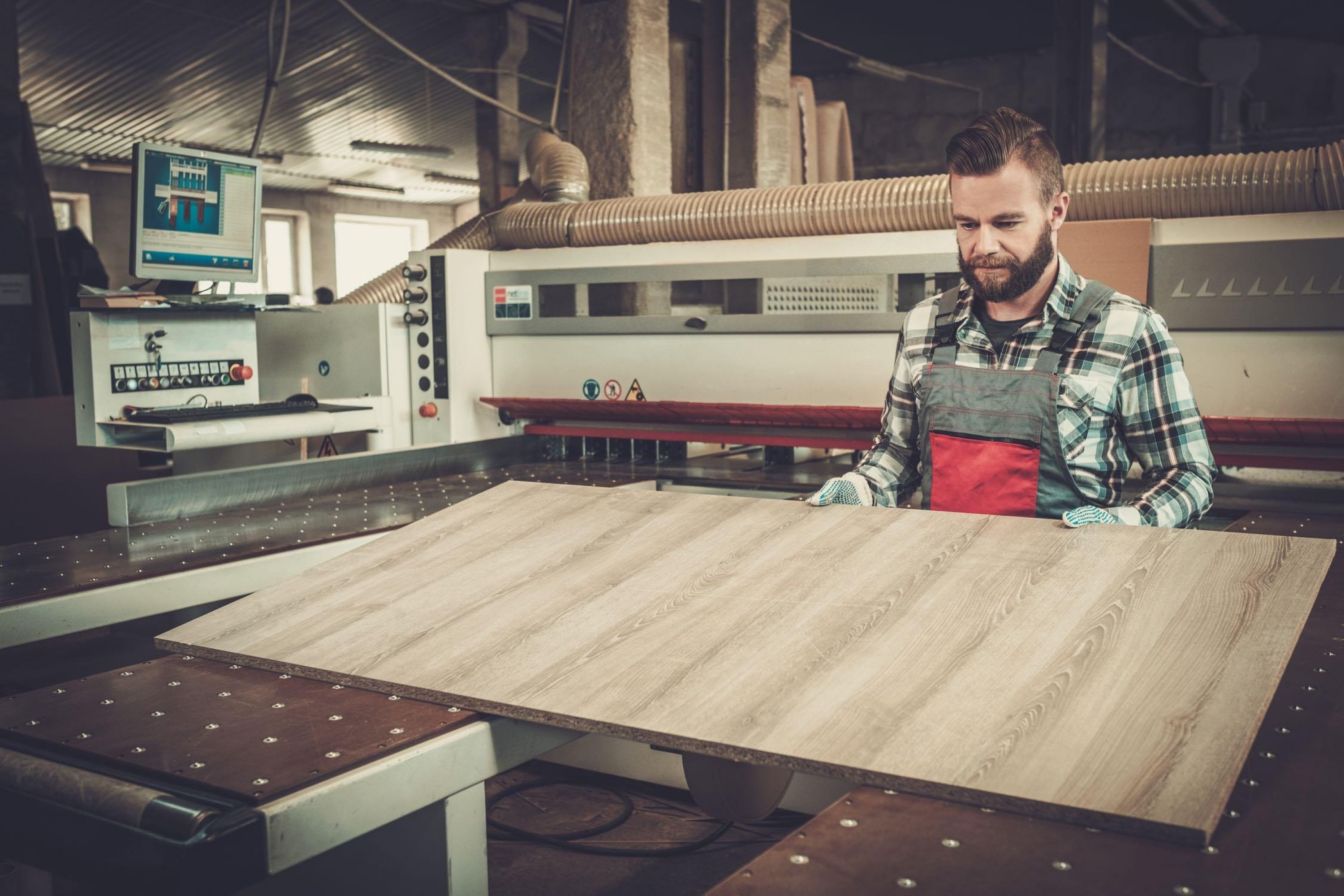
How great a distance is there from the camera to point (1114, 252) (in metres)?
2.36

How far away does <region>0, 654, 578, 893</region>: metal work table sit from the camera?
38.4 inches

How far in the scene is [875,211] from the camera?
2611mm

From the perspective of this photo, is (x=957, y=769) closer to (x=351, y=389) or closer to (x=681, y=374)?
(x=681, y=374)

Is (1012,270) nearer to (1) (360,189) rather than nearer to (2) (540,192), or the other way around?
(2) (540,192)

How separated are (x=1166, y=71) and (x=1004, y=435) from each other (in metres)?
8.70

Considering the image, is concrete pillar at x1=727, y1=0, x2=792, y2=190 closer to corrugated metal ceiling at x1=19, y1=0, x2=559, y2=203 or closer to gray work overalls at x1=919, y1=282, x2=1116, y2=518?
gray work overalls at x1=919, y1=282, x2=1116, y2=518

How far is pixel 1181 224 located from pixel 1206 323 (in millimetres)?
218

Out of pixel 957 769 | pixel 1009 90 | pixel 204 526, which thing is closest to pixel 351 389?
pixel 204 526

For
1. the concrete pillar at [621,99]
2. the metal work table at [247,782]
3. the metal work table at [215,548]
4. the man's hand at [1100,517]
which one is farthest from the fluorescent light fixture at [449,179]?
the metal work table at [247,782]

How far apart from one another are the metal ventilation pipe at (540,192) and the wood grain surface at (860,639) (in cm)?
172

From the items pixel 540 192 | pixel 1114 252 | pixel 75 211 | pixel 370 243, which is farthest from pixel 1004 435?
pixel 370 243

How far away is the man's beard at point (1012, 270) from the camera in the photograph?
5.62 feet

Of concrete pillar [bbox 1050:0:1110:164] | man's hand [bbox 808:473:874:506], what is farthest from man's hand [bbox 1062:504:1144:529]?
concrete pillar [bbox 1050:0:1110:164]

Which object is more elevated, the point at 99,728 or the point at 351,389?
the point at 351,389
